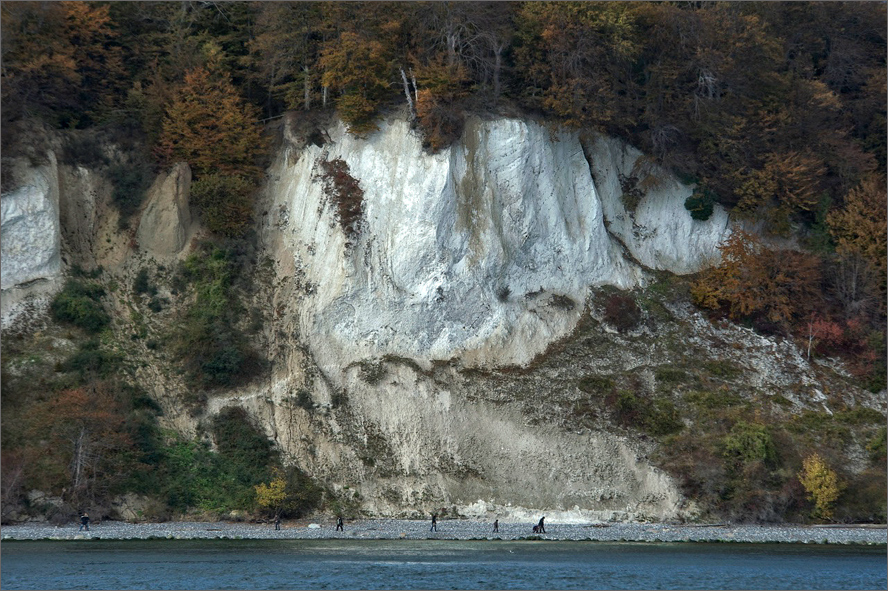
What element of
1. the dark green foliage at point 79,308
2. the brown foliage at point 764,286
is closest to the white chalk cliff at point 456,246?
the brown foliage at point 764,286

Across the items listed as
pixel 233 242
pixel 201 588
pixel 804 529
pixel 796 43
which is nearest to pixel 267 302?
pixel 233 242

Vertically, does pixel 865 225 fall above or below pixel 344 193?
below

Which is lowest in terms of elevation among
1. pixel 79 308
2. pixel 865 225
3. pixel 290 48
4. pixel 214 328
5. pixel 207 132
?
pixel 214 328

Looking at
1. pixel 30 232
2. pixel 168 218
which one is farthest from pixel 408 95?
pixel 30 232

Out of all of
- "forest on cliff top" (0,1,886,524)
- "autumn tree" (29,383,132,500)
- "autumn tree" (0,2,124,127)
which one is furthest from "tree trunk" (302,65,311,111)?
"autumn tree" (29,383,132,500)

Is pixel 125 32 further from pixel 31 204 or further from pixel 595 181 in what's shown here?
pixel 595 181

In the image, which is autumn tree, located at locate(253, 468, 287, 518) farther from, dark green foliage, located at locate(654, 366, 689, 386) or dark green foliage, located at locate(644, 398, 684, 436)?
dark green foliage, located at locate(654, 366, 689, 386)

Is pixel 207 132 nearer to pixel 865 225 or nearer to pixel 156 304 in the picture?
pixel 156 304
